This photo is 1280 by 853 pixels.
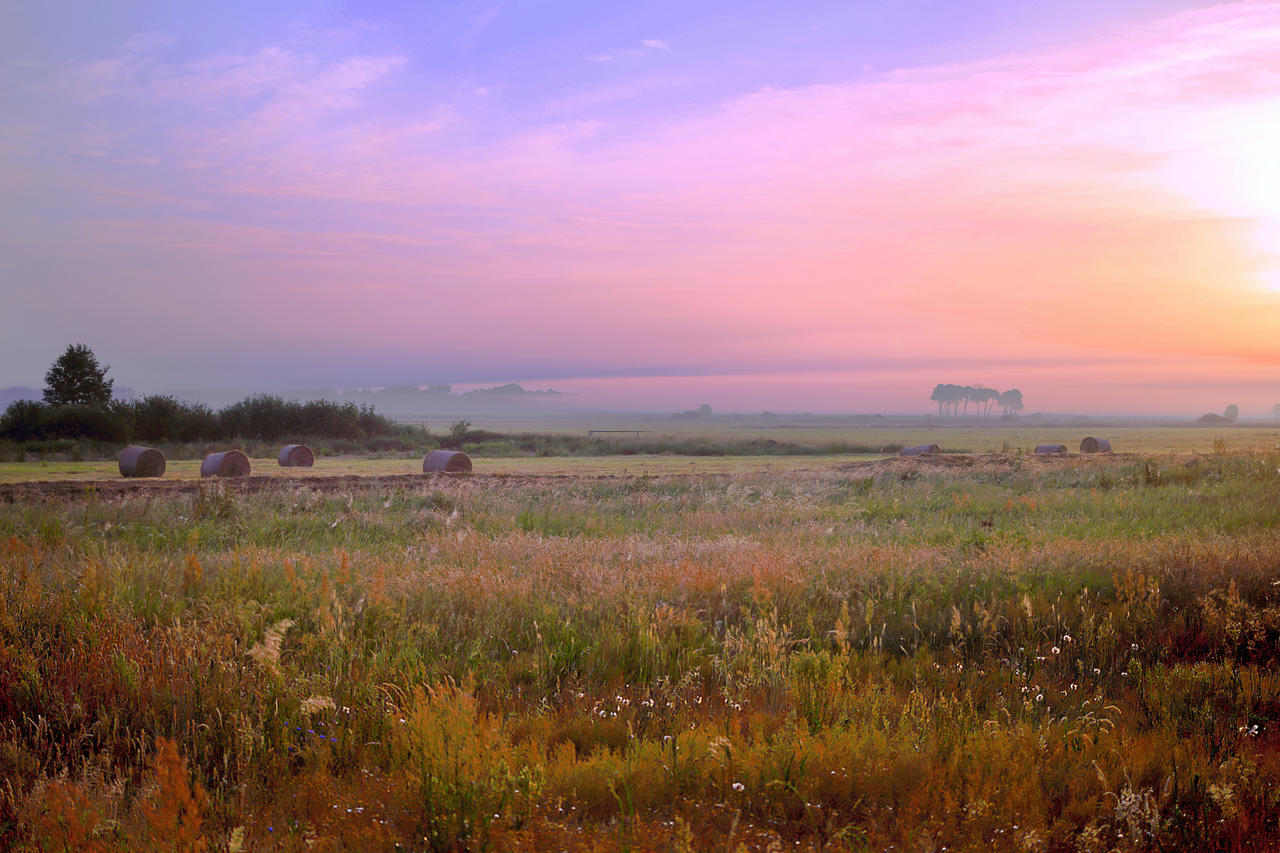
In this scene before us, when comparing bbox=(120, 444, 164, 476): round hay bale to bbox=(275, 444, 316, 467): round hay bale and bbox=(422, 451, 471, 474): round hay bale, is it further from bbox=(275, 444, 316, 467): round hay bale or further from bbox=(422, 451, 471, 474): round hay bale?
bbox=(422, 451, 471, 474): round hay bale

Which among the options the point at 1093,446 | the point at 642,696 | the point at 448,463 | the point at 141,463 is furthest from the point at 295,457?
the point at 1093,446

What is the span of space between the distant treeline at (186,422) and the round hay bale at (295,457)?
20213mm

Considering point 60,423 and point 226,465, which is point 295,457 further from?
point 60,423

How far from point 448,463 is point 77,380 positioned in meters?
48.1

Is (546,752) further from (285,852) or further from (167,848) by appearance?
(167,848)

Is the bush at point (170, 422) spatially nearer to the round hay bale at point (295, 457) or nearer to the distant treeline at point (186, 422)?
the distant treeline at point (186, 422)

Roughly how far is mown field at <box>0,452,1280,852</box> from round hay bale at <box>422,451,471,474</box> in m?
21.1

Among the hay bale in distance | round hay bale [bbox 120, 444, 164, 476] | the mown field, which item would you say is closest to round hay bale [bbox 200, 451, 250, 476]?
round hay bale [bbox 120, 444, 164, 476]

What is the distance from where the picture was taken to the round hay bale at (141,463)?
31.0 m

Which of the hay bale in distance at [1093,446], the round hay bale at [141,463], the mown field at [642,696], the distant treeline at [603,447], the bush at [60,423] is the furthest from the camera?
the distant treeline at [603,447]

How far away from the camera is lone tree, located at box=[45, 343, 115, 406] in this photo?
61406mm

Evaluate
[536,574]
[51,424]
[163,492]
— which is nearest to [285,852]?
[536,574]

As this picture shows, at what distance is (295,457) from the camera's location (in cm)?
3847

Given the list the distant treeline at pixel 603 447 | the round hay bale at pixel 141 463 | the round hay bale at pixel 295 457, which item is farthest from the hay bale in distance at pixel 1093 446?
the round hay bale at pixel 141 463
